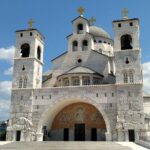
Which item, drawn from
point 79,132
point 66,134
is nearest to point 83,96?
point 79,132

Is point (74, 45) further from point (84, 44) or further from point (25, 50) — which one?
point (25, 50)

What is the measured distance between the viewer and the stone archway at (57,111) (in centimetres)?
2973

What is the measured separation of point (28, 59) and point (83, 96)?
8266 millimetres

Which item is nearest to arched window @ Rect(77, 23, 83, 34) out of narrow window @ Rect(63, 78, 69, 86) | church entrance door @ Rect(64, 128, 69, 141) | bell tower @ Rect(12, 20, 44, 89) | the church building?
the church building

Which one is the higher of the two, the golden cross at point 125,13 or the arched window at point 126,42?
the golden cross at point 125,13

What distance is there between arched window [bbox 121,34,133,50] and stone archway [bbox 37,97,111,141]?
7.59 meters

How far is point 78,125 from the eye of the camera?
32531mm

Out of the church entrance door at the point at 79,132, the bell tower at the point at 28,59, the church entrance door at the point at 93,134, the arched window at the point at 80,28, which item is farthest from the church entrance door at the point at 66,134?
the arched window at the point at 80,28

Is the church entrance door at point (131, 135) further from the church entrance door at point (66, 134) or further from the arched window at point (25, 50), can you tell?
the arched window at point (25, 50)

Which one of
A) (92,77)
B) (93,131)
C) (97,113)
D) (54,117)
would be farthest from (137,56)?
(54,117)

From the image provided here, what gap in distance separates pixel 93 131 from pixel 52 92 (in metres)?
6.37

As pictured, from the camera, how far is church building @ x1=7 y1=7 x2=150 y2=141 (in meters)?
29.4

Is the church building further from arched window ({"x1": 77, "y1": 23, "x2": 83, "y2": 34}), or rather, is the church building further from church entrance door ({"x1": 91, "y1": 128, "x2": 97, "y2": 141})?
arched window ({"x1": 77, "y1": 23, "x2": 83, "y2": 34})

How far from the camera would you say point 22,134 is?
102 feet
